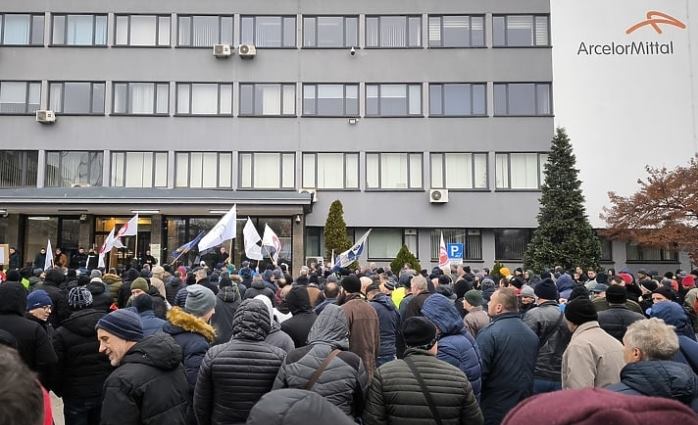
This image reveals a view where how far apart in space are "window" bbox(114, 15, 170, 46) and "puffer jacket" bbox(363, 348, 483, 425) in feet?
106

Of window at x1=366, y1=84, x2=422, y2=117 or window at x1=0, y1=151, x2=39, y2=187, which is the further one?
window at x1=366, y1=84, x2=422, y2=117

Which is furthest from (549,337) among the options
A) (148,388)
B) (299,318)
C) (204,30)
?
(204,30)

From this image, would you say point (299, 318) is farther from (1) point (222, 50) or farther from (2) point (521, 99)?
(2) point (521, 99)

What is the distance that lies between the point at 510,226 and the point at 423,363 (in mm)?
29714

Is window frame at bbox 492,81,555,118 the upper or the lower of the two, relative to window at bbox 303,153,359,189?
upper

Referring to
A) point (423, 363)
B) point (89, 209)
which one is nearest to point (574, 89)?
point (89, 209)

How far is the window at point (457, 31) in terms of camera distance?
3369cm

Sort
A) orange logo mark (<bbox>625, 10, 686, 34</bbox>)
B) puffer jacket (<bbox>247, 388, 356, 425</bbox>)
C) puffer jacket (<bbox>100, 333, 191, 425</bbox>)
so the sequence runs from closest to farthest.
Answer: puffer jacket (<bbox>247, 388, 356, 425</bbox>)
puffer jacket (<bbox>100, 333, 191, 425</bbox>)
orange logo mark (<bbox>625, 10, 686, 34</bbox>)

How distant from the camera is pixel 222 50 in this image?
32.5 meters

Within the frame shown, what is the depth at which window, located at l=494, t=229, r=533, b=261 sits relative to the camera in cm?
3316

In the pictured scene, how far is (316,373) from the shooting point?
14.7 feet

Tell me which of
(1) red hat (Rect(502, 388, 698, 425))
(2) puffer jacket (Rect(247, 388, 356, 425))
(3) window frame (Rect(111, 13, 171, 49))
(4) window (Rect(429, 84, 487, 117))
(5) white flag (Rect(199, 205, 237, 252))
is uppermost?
(3) window frame (Rect(111, 13, 171, 49))

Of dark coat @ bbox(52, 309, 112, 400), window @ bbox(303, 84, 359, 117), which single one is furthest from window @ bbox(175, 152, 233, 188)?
dark coat @ bbox(52, 309, 112, 400)

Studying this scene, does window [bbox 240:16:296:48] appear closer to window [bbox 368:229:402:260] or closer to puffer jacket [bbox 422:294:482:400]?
window [bbox 368:229:402:260]
